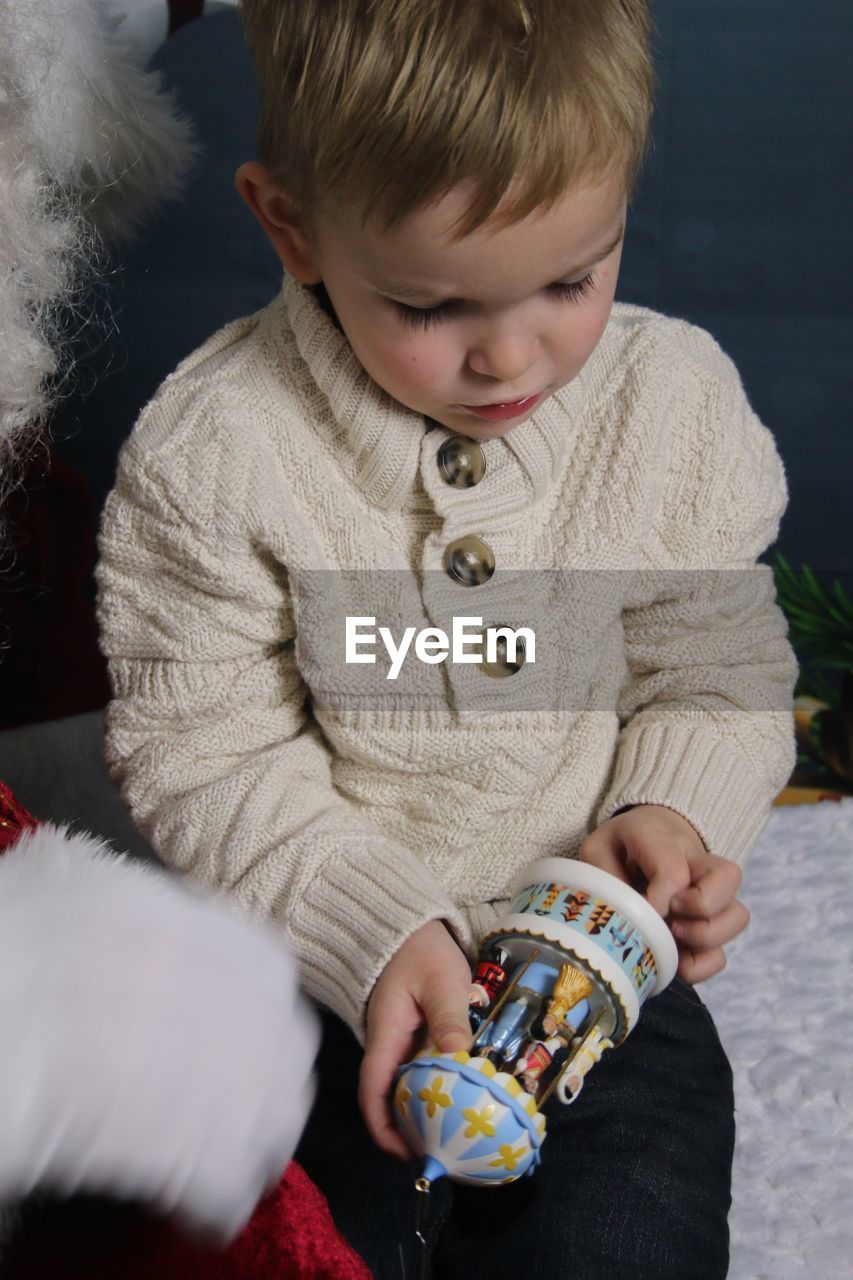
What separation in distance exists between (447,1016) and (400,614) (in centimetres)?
26

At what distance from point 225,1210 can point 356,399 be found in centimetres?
45

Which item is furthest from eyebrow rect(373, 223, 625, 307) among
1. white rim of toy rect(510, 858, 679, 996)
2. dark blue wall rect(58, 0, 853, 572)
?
dark blue wall rect(58, 0, 853, 572)

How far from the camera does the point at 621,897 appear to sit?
627mm

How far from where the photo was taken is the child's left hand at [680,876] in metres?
0.72

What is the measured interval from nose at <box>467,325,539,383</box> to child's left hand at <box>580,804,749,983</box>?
28 centimetres

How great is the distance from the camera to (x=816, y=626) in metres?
1.29

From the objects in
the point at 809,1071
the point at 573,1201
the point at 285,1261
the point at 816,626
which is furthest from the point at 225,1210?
the point at 816,626

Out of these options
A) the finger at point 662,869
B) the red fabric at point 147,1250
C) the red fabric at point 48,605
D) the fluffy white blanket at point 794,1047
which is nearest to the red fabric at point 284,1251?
the red fabric at point 147,1250

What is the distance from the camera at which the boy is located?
61 centimetres

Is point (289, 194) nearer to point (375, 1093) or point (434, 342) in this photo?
point (434, 342)

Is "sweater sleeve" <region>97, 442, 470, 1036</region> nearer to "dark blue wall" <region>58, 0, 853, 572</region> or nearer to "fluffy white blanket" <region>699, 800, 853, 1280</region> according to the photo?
"fluffy white blanket" <region>699, 800, 853, 1280</region>

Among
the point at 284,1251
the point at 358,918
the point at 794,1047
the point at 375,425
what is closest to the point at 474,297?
the point at 375,425

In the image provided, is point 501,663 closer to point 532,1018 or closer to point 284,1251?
point 532,1018

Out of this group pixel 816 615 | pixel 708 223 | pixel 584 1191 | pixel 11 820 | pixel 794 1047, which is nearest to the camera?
pixel 11 820
